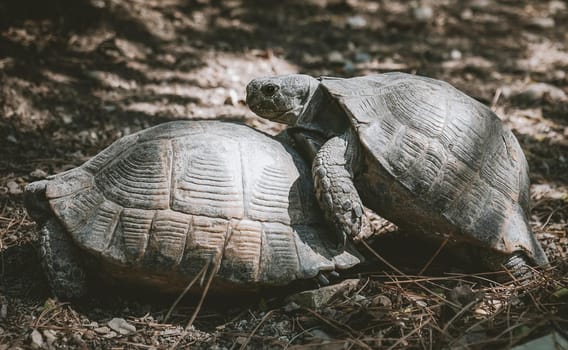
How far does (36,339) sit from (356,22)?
6.19 metres

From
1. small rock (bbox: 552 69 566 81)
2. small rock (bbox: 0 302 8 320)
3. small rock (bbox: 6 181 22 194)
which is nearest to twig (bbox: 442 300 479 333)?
small rock (bbox: 0 302 8 320)

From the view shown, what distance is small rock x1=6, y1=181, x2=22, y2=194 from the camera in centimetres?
445

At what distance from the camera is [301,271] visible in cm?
339

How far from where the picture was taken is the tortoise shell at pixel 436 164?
3566 millimetres

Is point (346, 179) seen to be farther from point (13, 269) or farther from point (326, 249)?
point (13, 269)

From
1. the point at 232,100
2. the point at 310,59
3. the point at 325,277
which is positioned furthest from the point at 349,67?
the point at 325,277

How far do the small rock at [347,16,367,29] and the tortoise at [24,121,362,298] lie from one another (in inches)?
193

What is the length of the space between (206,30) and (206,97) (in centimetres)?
179

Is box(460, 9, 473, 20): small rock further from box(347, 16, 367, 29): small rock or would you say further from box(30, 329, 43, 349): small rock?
box(30, 329, 43, 349): small rock

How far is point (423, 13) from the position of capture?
27.8ft

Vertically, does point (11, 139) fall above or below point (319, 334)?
above

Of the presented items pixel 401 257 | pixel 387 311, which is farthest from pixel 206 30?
pixel 387 311

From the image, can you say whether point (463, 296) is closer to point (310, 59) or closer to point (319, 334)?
point (319, 334)

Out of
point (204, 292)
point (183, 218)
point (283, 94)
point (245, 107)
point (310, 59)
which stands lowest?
point (204, 292)
